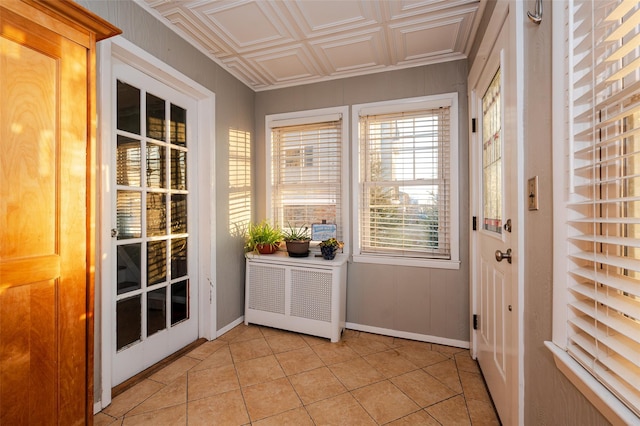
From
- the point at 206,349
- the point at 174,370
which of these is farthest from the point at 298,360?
the point at 174,370

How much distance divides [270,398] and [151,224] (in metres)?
1.55

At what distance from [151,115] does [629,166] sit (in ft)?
8.88

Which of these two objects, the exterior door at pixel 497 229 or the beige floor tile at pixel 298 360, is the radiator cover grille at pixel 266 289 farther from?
the exterior door at pixel 497 229

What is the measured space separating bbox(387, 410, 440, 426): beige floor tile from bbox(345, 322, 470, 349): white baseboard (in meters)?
1.01

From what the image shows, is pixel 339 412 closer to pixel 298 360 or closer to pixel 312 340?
pixel 298 360

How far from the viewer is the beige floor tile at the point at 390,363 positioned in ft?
7.25

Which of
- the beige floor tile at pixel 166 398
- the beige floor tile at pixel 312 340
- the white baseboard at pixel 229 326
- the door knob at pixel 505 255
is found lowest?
the beige floor tile at pixel 166 398

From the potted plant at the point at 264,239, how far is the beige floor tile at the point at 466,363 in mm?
1941

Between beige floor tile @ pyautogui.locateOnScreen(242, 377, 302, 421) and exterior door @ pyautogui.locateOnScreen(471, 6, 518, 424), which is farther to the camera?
beige floor tile @ pyautogui.locateOnScreen(242, 377, 302, 421)

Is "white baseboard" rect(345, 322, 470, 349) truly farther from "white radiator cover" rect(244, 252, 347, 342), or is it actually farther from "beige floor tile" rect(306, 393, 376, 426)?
"beige floor tile" rect(306, 393, 376, 426)

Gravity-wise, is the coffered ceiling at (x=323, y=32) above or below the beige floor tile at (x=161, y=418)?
above

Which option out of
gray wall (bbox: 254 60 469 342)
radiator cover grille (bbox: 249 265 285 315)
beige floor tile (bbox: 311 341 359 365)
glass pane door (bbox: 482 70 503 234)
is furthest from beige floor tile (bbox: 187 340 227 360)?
glass pane door (bbox: 482 70 503 234)

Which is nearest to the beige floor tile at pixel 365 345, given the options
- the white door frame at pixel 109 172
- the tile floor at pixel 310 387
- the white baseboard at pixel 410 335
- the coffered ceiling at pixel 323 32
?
the tile floor at pixel 310 387

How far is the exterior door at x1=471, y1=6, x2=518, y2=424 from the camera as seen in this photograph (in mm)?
1423
